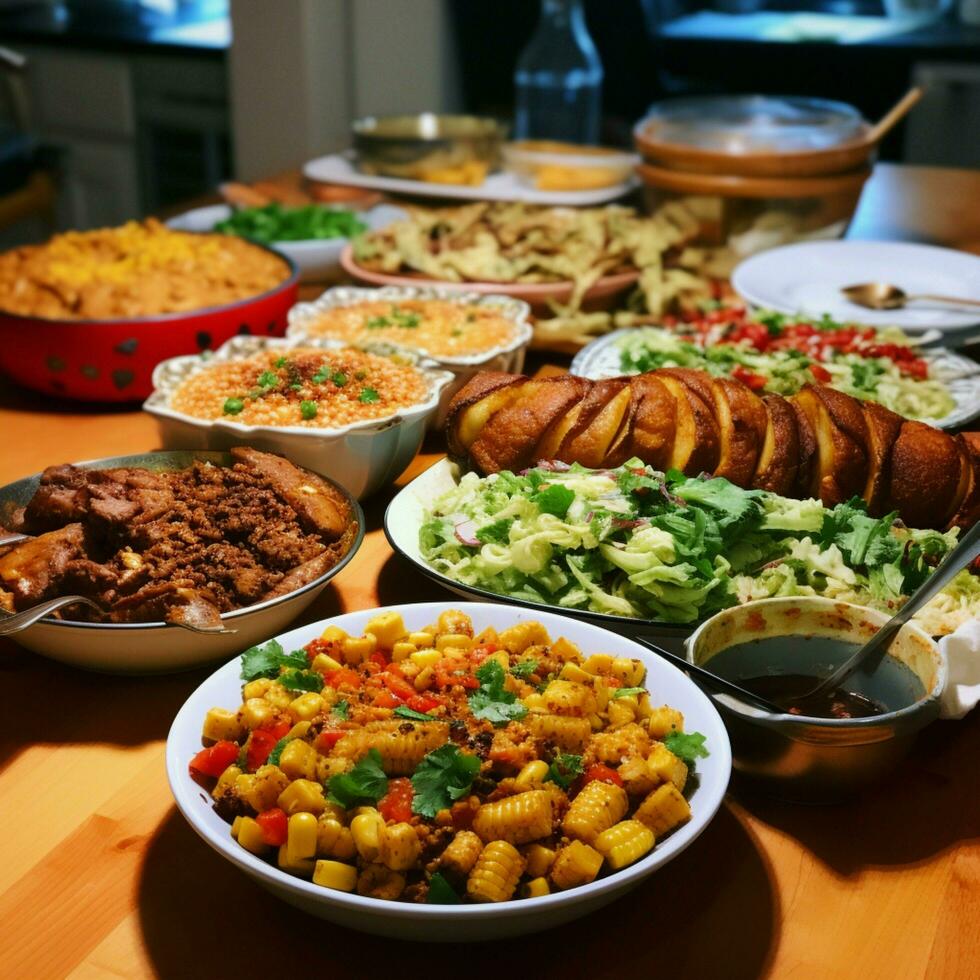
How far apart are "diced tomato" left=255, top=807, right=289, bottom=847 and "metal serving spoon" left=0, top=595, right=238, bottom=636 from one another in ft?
1.38

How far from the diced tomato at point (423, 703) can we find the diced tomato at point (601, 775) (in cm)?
23

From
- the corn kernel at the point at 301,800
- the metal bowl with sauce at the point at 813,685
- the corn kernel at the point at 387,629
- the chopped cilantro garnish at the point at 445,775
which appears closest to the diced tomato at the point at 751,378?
the metal bowl with sauce at the point at 813,685

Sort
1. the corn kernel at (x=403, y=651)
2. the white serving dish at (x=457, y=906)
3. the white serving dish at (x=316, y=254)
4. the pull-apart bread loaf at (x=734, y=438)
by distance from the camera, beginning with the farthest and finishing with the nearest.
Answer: the white serving dish at (x=316, y=254), the pull-apart bread loaf at (x=734, y=438), the corn kernel at (x=403, y=651), the white serving dish at (x=457, y=906)

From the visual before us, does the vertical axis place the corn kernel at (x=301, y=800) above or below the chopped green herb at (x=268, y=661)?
above

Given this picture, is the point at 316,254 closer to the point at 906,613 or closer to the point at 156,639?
the point at 156,639

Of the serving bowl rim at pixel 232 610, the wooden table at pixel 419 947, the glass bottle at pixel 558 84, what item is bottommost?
the wooden table at pixel 419 947

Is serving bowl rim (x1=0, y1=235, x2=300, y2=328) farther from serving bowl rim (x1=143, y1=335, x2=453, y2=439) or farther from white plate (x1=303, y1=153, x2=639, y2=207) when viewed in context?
white plate (x1=303, y1=153, x2=639, y2=207)

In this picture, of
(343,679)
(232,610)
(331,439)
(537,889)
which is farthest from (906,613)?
(331,439)

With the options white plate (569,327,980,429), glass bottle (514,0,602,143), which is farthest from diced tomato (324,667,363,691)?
glass bottle (514,0,602,143)

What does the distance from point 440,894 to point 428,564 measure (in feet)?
2.61

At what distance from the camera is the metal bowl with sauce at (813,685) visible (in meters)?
1.51

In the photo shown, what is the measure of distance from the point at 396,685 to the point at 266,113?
5419 millimetres

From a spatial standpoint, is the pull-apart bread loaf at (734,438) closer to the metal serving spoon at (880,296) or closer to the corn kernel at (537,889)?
the corn kernel at (537,889)

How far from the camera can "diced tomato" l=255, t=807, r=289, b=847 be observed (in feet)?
4.44
